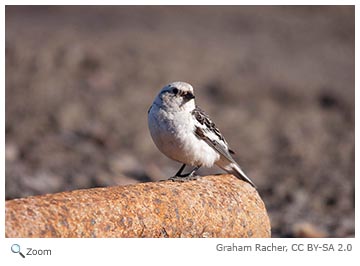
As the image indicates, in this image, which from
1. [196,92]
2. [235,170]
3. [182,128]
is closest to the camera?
[182,128]

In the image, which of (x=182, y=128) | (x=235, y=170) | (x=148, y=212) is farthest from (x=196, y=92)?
(x=148, y=212)

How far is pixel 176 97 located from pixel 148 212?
1576 millimetres

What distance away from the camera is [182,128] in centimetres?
901

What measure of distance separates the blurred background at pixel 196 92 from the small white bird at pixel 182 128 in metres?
4.97

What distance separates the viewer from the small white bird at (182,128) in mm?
8922

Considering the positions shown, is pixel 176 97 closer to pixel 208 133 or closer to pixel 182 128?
pixel 182 128

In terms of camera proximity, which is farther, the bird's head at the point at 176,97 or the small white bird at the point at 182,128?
the bird's head at the point at 176,97

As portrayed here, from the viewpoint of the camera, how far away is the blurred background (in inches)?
704

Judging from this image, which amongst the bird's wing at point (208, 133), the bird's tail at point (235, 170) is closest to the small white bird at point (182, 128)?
the bird's wing at point (208, 133)

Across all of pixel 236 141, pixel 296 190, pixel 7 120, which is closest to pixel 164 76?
pixel 236 141

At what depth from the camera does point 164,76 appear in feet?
82.7
